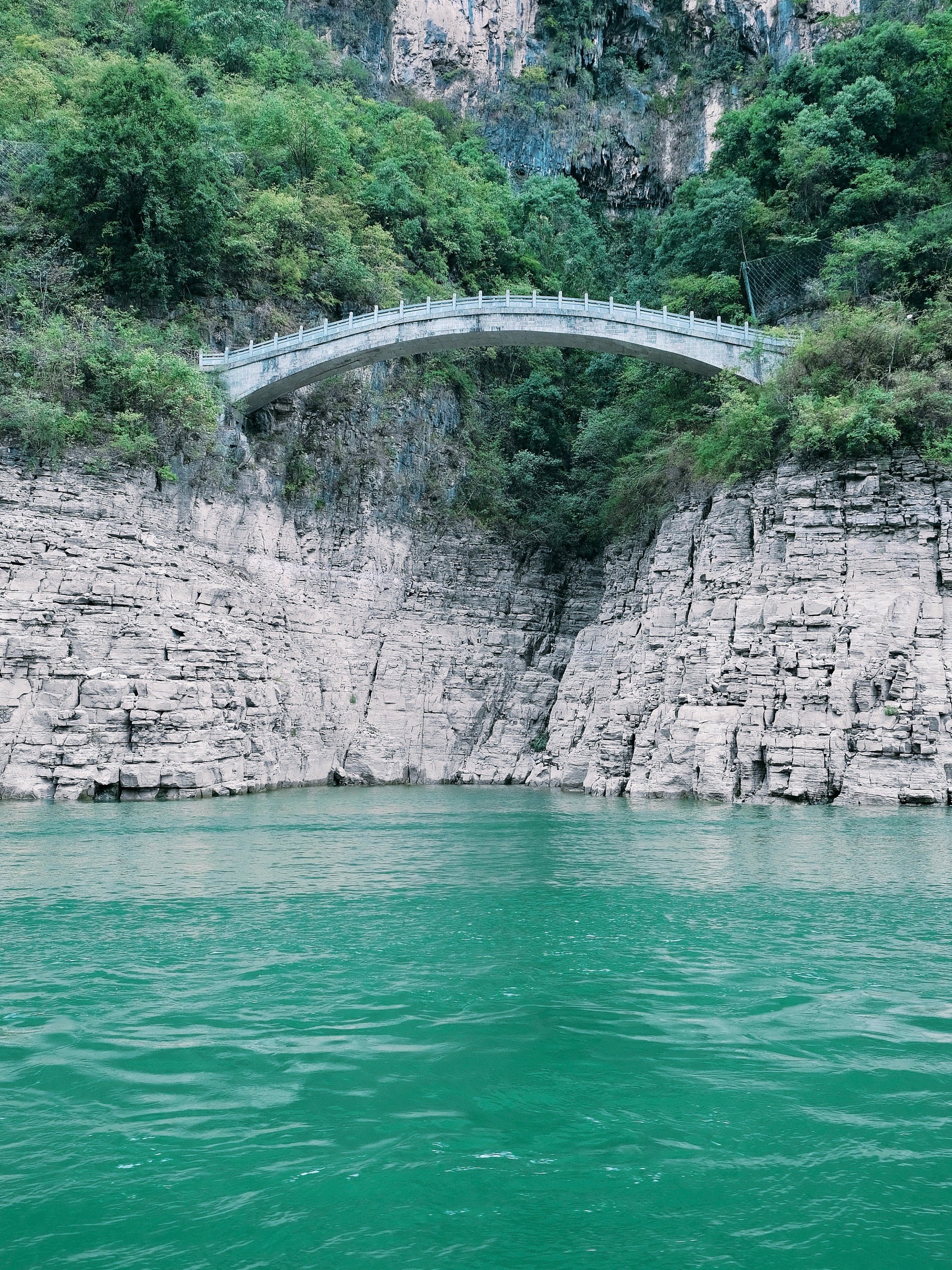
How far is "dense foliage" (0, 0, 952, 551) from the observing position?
90.0ft

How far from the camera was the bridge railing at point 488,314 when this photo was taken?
3180cm

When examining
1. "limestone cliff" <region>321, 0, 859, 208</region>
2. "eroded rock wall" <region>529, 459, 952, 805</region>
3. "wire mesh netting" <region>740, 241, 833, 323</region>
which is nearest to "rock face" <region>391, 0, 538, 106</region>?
"limestone cliff" <region>321, 0, 859, 208</region>

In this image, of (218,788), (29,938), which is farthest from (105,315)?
(29,938)

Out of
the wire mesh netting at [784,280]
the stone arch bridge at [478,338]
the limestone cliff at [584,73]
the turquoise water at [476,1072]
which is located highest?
the limestone cliff at [584,73]

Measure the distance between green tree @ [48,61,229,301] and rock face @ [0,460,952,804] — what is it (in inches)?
305

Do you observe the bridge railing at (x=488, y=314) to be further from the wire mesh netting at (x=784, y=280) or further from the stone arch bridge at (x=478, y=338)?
the wire mesh netting at (x=784, y=280)

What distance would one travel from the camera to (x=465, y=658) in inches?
1362

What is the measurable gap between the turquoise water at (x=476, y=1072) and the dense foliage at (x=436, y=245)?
63.7 ft

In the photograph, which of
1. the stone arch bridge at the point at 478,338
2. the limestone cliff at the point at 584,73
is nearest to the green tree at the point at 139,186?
the stone arch bridge at the point at 478,338

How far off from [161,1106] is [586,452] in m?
33.7

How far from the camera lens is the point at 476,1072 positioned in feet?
17.3

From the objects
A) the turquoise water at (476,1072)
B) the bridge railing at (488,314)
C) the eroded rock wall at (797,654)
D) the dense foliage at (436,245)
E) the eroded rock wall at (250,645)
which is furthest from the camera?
the bridge railing at (488,314)

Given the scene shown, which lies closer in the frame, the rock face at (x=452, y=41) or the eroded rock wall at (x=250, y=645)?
the eroded rock wall at (x=250, y=645)

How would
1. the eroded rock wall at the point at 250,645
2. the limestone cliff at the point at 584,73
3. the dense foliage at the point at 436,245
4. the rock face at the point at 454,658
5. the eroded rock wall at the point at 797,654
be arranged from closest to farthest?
the eroded rock wall at the point at 797,654 < the rock face at the point at 454,658 < the eroded rock wall at the point at 250,645 < the dense foliage at the point at 436,245 < the limestone cliff at the point at 584,73
